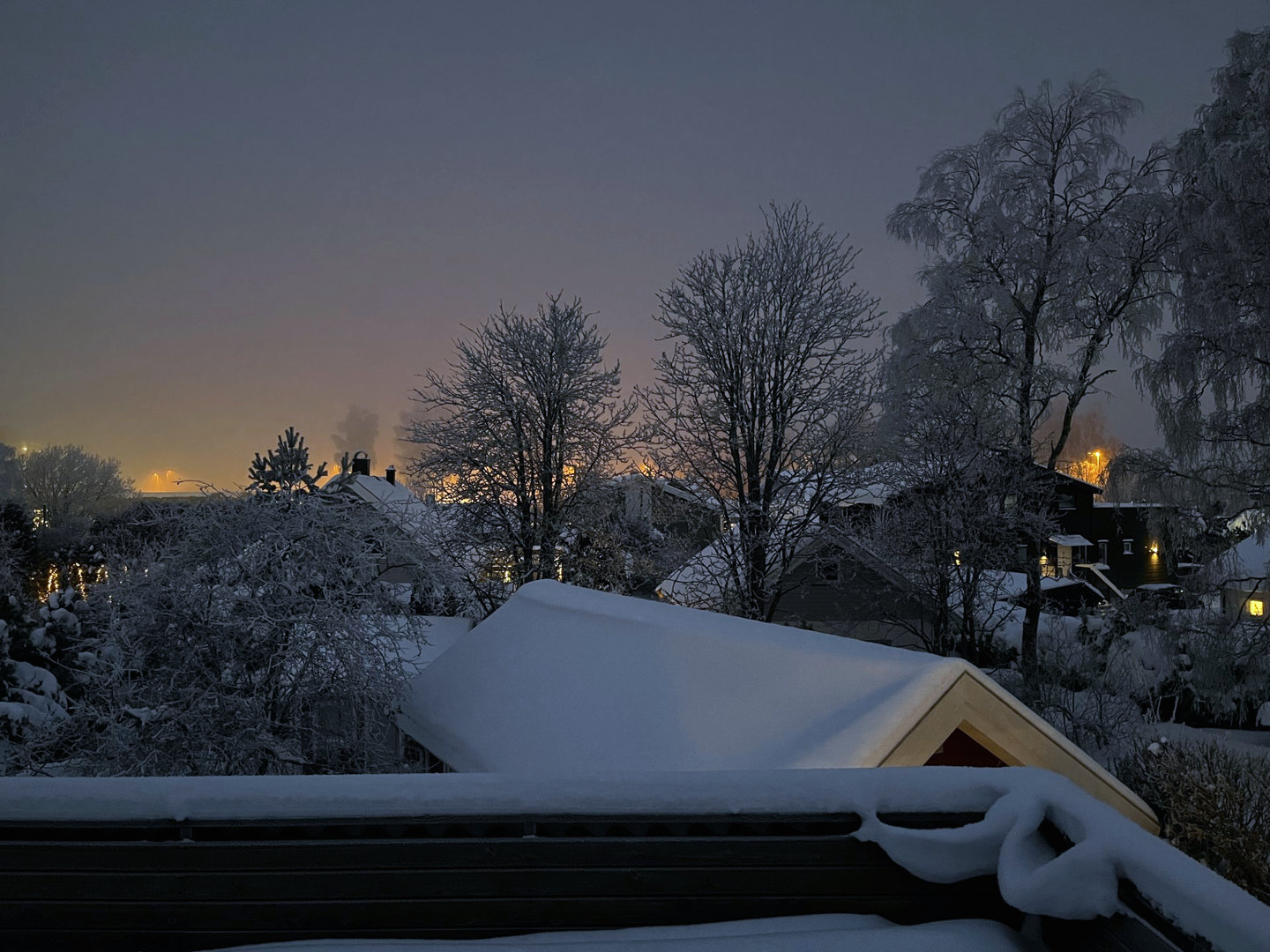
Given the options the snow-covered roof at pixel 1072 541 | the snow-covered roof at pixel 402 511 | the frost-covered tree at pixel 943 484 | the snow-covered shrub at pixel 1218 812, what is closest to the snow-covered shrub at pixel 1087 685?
the frost-covered tree at pixel 943 484

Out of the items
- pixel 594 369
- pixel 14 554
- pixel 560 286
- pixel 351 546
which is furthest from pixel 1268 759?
pixel 14 554

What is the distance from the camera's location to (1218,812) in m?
8.17

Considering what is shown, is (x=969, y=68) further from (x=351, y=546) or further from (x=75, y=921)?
(x=75, y=921)

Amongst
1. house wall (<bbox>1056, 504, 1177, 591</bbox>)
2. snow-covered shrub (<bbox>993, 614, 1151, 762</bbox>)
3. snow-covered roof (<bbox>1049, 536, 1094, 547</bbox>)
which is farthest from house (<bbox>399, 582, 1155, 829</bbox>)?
house wall (<bbox>1056, 504, 1177, 591</bbox>)

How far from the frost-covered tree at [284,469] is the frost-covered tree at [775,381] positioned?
8.10 m

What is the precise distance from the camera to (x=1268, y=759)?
1118 cm

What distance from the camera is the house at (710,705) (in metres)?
5.21

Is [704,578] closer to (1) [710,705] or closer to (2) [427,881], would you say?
(1) [710,705]

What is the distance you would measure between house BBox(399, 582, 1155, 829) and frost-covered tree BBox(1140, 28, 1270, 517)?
327 inches

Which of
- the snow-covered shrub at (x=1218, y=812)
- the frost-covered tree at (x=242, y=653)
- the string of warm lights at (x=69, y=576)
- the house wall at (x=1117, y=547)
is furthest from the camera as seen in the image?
the house wall at (x=1117, y=547)

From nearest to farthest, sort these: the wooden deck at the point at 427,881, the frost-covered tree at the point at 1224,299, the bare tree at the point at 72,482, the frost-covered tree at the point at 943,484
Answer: the wooden deck at the point at 427,881 → the frost-covered tree at the point at 1224,299 → the frost-covered tree at the point at 943,484 → the bare tree at the point at 72,482

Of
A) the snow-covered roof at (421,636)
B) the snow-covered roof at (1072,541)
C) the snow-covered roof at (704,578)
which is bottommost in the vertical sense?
the snow-covered roof at (421,636)

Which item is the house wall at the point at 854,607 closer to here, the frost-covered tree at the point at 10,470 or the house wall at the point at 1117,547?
the house wall at the point at 1117,547

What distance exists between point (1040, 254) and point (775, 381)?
5817 millimetres
